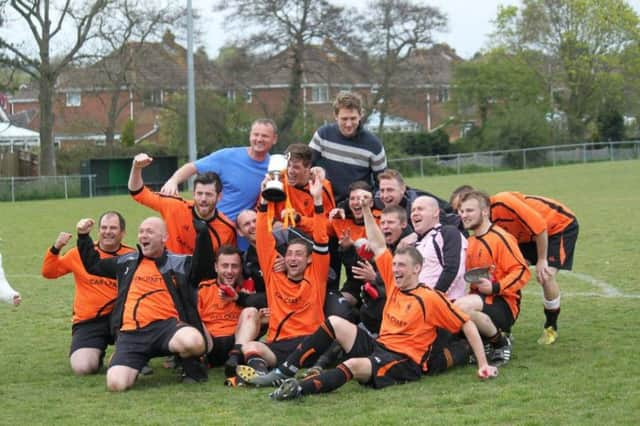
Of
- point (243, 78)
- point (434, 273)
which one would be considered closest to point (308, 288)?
point (434, 273)

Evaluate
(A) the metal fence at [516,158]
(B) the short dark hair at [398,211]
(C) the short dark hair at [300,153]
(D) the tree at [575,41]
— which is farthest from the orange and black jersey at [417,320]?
(D) the tree at [575,41]

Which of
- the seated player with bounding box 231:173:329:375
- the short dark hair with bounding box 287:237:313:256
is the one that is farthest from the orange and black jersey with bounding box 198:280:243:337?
the short dark hair with bounding box 287:237:313:256

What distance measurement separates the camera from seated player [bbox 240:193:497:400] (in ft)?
21.6

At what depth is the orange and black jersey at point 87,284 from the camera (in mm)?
7695

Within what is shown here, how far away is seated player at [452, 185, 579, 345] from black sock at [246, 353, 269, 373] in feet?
6.33

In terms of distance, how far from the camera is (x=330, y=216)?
7527mm

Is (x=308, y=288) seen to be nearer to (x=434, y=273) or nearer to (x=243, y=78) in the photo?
(x=434, y=273)

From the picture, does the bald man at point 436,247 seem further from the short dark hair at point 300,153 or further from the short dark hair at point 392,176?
the short dark hair at point 300,153

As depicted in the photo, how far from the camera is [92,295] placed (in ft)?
25.6

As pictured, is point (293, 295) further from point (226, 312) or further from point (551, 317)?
point (551, 317)

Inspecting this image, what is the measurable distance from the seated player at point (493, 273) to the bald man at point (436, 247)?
16 cm

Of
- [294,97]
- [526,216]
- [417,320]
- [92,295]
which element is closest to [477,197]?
[526,216]

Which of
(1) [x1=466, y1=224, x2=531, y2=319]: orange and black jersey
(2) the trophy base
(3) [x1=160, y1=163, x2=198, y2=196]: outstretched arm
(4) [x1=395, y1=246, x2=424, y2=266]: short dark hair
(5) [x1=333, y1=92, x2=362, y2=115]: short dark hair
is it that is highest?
(5) [x1=333, y1=92, x2=362, y2=115]: short dark hair

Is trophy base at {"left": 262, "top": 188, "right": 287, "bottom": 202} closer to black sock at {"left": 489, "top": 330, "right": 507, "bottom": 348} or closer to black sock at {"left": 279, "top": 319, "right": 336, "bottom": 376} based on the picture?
black sock at {"left": 279, "top": 319, "right": 336, "bottom": 376}
